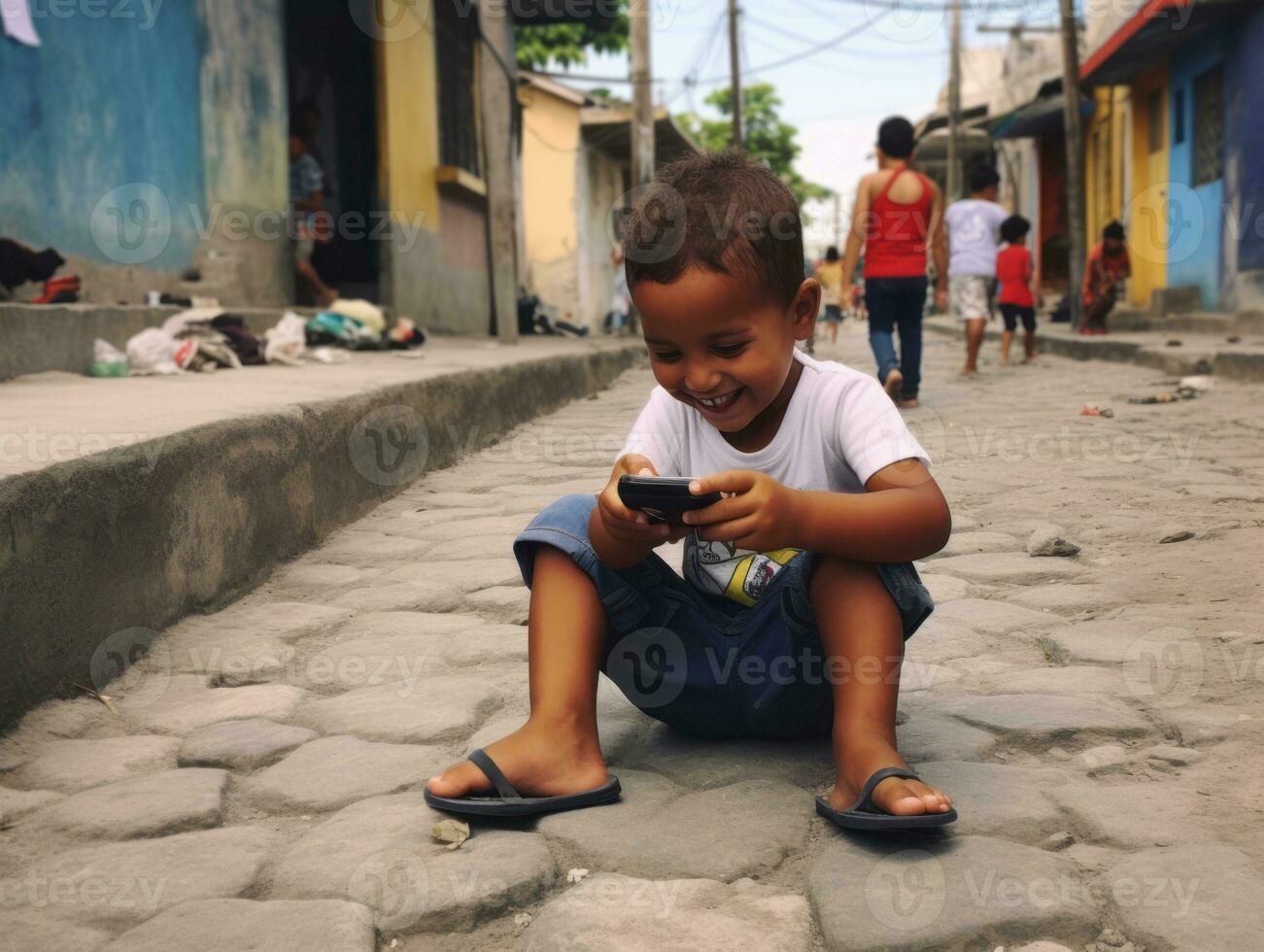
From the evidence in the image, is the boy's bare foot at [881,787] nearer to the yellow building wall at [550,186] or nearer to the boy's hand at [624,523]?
the boy's hand at [624,523]

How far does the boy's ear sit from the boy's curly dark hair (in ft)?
0.05

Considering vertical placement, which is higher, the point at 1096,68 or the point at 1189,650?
the point at 1096,68

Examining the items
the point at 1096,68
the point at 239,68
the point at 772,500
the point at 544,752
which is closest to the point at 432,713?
the point at 544,752

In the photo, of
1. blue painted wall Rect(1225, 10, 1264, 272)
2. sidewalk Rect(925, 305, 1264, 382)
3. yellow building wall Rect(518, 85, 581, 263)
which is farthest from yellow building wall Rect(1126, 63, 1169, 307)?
yellow building wall Rect(518, 85, 581, 263)

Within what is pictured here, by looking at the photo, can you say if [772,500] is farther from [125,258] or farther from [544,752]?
[125,258]

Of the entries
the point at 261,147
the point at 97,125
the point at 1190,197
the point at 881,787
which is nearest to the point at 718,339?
the point at 881,787

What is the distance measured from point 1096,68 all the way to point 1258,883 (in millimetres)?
15700

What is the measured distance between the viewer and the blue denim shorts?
1.85 m

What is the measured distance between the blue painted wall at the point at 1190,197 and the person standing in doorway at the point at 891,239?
754 centimetres

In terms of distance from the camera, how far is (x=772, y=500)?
1.60 m

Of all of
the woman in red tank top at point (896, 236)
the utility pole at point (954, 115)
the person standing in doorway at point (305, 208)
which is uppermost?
the utility pole at point (954, 115)

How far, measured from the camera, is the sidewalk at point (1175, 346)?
8148 mm

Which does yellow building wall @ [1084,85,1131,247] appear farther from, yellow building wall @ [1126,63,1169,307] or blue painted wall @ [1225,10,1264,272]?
blue painted wall @ [1225,10,1264,272]

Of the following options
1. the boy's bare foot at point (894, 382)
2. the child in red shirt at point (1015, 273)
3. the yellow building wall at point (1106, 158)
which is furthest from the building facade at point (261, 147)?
the yellow building wall at point (1106, 158)
